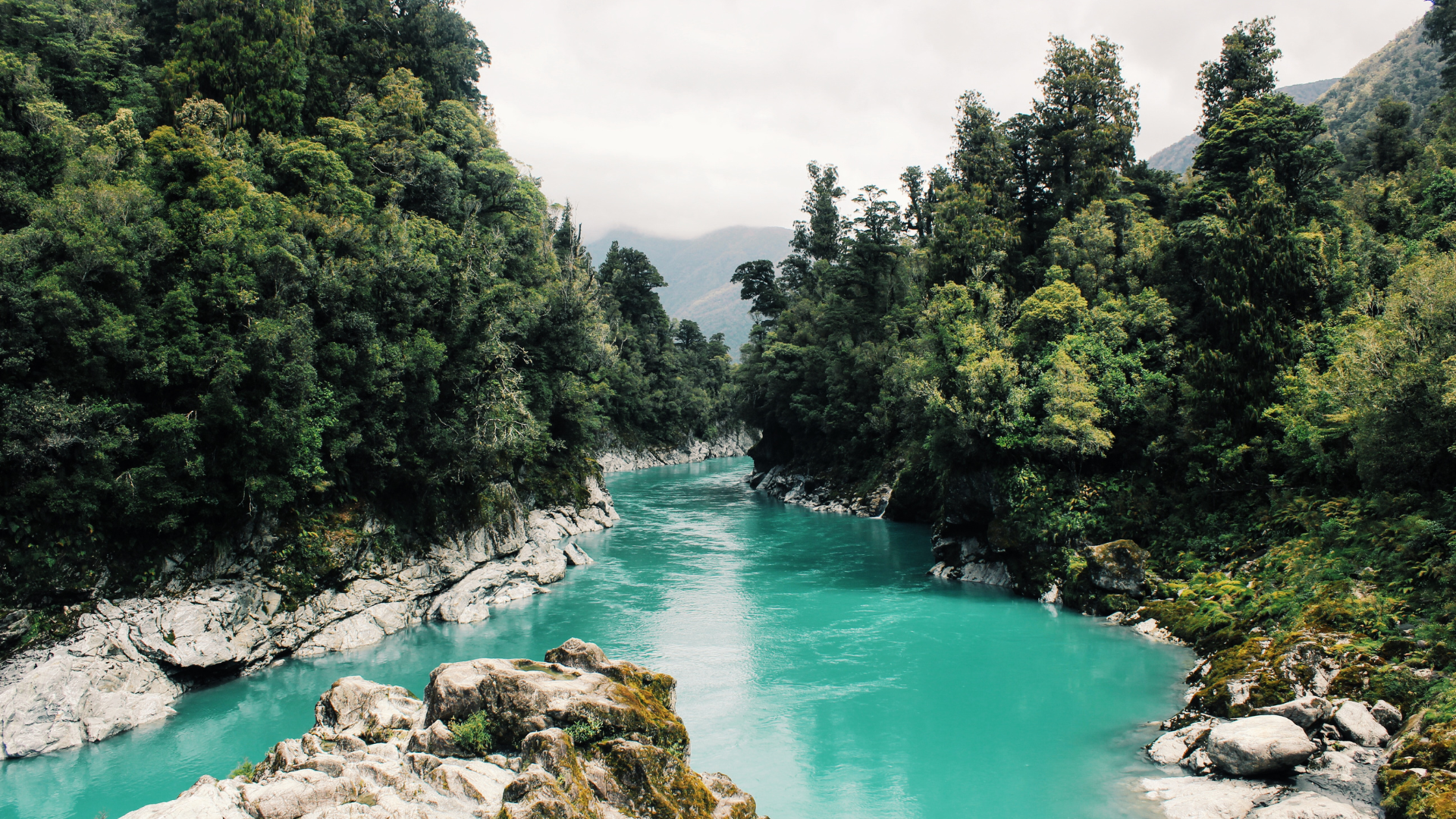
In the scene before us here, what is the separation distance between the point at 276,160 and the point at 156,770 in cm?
1883

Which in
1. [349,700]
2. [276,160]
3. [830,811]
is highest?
[276,160]

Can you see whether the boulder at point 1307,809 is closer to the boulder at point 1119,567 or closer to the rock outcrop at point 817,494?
the boulder at point 1119,567

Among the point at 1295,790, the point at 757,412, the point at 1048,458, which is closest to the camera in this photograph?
the point at 1295,790

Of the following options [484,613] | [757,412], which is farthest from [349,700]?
[757,412]

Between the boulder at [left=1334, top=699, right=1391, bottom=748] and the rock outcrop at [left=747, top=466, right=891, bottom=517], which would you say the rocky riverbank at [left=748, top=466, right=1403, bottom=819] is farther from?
the rock outcrop at [left=747, top=466, right=891, bottom=517]

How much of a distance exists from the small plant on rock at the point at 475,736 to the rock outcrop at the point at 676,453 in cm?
5379

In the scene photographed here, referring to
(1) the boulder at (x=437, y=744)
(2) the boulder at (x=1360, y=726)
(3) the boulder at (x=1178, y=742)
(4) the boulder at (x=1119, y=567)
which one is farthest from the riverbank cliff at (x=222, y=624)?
(2) the boulder at (x=1360, y=726)

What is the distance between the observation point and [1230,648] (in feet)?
54.4

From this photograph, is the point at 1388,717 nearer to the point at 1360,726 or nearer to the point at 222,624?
the point at 1360,726

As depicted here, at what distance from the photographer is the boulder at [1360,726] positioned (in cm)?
1184

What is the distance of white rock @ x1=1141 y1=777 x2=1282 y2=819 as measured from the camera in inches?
442

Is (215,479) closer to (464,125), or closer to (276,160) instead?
(276,160)

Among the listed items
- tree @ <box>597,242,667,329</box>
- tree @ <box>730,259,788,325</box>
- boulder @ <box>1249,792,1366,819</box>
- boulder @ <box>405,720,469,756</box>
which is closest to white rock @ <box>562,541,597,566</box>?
boulder @ <box>405,720,469,756</box>

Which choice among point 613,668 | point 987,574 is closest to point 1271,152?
point 987,574
